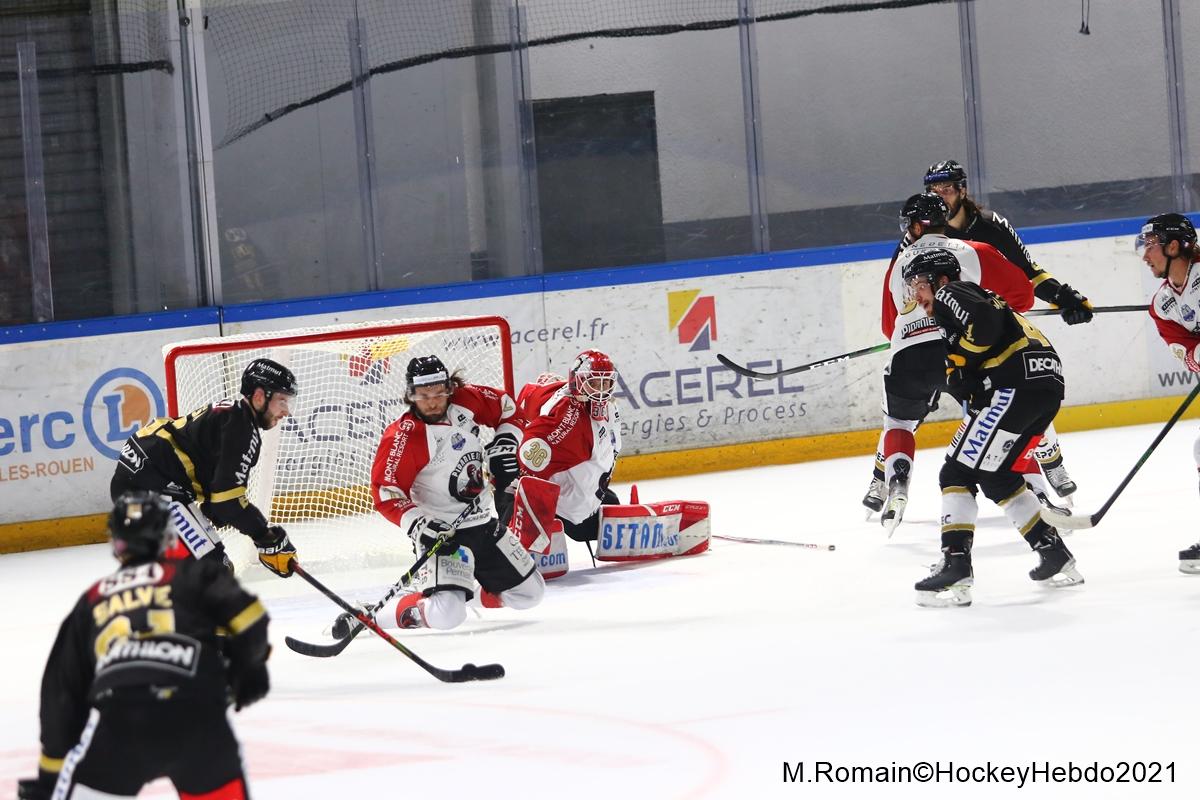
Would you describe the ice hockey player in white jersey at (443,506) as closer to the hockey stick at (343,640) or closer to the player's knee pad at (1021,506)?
the hockey stick at (343,640)

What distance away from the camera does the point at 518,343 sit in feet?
26.0

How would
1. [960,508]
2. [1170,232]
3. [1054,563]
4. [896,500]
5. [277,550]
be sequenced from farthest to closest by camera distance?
[896,500] < [1170,232] < [1054,563] < [960,508] < [277,550]

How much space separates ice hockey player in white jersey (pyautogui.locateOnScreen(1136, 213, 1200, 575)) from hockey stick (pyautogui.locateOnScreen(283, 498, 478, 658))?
207 cm

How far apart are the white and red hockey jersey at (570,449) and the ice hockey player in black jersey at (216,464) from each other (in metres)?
1.23

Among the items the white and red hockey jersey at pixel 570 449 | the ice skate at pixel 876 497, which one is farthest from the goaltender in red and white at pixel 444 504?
the ice skate at pixel 876 497

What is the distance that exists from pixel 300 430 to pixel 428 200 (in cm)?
210

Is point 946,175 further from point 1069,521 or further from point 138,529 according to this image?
point 138,529

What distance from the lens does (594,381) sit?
5398 mm

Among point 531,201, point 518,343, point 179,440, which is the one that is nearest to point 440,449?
point 179,440

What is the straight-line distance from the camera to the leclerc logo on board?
7.31 metres

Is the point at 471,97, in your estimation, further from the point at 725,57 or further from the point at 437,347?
the point at 437,347

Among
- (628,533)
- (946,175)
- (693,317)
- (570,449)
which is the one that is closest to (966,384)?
(570,449)

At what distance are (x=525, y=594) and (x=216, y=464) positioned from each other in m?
1.02

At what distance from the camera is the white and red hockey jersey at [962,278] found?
5.36m
